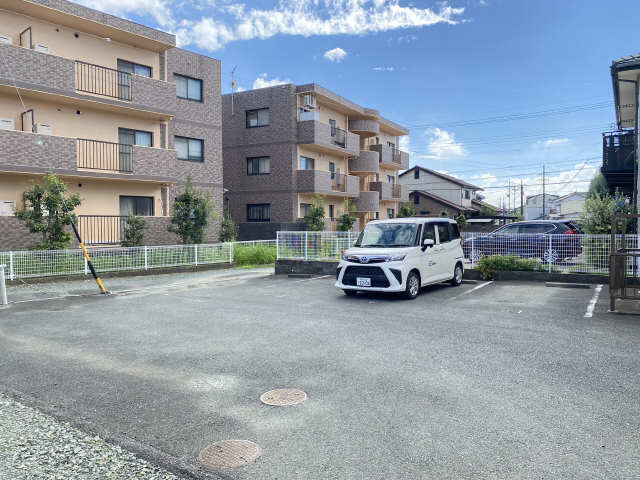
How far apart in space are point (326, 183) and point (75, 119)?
44.8 feet

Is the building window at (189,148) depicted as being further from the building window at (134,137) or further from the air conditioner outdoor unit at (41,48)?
the air conditioner outdoor unit at (41,48)

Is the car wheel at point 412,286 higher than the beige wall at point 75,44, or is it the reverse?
the beige wall at point 75,44

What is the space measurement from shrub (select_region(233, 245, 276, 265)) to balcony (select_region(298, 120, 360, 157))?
857 cm

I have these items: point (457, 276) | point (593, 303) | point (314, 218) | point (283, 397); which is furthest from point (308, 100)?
point (283, 397)

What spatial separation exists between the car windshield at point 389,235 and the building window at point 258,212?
626 inches

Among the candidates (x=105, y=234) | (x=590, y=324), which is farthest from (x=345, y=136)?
(x=590, y=324)

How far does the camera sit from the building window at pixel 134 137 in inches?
715

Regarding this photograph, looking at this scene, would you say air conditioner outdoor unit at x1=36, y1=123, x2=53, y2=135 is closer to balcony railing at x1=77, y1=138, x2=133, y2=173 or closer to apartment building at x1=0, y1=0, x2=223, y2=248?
apartment building at x1=0, y1=0, x2=223, y2=248

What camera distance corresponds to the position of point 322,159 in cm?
2881

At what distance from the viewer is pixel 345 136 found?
2966cm

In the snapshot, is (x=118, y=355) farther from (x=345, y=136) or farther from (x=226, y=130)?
(x=345, y=136)

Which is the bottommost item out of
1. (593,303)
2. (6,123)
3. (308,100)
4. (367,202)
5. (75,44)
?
(593,303)

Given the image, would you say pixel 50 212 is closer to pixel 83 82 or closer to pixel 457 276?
pixel 83 82

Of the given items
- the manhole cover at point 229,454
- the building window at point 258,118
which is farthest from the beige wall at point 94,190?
the manhole cover at point 229,454
